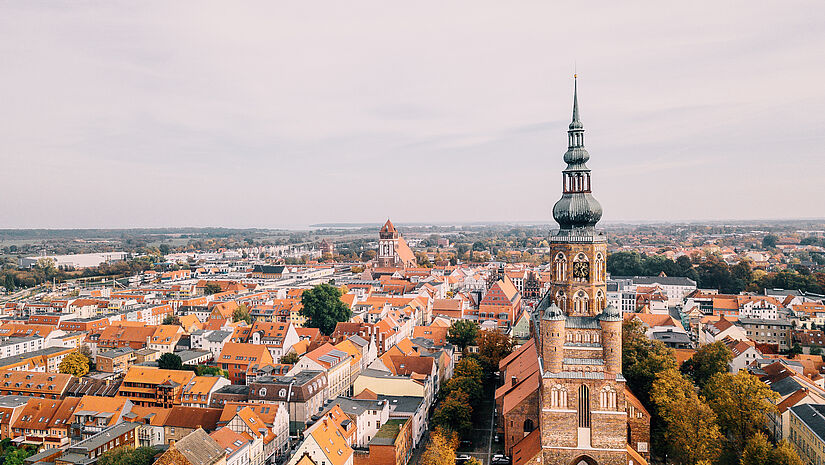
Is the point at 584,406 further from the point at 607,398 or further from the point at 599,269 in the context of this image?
the point at 599,269

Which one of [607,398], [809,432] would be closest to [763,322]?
[809,432]

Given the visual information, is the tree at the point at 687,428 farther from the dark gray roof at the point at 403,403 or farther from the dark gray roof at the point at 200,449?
the dark gray roof at the point at 200,449

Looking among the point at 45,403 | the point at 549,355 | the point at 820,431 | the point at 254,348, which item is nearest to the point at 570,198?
the point at 549,355

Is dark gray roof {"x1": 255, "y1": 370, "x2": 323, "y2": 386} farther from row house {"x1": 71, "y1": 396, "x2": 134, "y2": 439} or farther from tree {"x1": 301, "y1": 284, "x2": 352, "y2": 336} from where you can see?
tree {"x1": 301, "y1": 284, "x2": 352, "y2": 336}

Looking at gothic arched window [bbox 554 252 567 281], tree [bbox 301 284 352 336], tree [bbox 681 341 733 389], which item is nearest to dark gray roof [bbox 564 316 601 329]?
gothic arched window [bbox 554 252 567 281]

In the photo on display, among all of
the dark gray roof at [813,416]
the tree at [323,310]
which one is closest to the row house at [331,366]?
the tree at [323,310]
